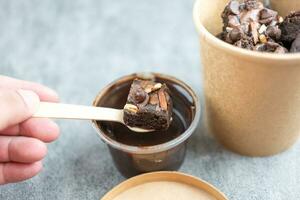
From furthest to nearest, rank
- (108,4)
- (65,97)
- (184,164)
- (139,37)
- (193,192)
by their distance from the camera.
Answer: (108,4) → (139,37) → (65,97) → (184,164) → (193,192)

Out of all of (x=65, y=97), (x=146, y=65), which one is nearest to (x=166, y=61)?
(x=146, y=65)

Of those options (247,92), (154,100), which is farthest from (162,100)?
(247,92)

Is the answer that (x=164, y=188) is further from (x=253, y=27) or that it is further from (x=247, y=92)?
(x=253, y=27)

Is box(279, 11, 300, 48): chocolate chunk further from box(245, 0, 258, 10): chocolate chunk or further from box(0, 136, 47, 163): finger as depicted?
box(0, 136, 47, 163): finger

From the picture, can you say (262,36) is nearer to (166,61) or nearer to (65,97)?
(166,61)

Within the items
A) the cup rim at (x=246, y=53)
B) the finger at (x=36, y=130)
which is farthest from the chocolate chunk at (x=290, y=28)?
the finger at (x=36, y=130)

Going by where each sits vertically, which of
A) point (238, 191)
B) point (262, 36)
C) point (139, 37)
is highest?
point (262, 36)

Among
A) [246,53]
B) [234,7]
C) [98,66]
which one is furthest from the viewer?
[98,66]
